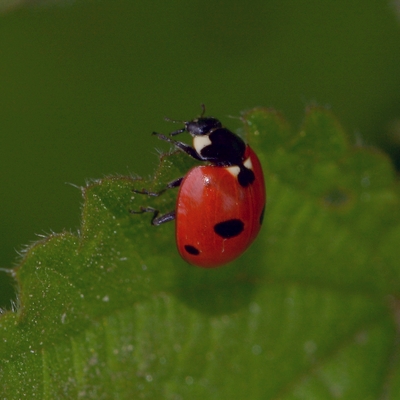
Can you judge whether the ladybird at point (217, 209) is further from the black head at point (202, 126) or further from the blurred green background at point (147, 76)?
the blurred green background at point (147, 76)

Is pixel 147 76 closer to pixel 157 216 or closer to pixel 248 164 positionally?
pixel 248 164

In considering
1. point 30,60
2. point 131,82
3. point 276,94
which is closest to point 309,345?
point 276,94

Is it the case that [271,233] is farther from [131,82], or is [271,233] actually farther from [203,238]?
[131,82]

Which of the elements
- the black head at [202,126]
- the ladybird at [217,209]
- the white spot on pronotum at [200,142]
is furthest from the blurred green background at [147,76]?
the ladybird at [217,209]

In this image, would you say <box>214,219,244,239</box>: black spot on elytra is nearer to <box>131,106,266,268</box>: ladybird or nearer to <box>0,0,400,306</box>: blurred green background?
<box>131,106,266,268</box>: ladybird

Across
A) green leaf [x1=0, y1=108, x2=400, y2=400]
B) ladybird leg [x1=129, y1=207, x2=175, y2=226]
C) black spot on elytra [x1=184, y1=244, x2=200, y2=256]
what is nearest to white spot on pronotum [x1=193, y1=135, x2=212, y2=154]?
green leaf [x1=0, y1=108, x2=400, y2=400]

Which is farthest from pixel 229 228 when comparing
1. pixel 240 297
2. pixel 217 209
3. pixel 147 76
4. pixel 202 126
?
pixel 147 76
